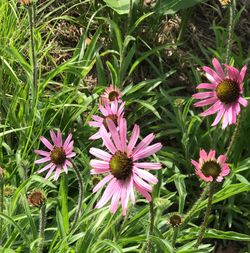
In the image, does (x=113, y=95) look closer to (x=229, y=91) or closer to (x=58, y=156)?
(x=58, y=156)

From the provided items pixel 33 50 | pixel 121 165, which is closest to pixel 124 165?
pixel 121 165

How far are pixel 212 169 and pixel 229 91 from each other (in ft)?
0.86

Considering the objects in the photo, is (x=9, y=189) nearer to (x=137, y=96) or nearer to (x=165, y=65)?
(x=137, y=96)

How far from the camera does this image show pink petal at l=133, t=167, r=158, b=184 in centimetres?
117

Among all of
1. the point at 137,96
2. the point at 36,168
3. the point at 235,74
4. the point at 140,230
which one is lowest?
the point at 140,230

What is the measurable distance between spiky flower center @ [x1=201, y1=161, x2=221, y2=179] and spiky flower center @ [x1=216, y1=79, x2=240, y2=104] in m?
0.21

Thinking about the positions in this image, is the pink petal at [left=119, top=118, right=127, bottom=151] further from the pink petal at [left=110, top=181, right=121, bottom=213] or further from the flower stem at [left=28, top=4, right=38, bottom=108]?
the flower stem at [left=28, top=4, right=38, bottom=108]

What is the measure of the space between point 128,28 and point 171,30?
454mm

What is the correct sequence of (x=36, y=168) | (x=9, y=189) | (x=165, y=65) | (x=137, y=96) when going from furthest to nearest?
(x=165, y=65), (x=137, y=96), (x=36, y=168), (x=9, y=189)

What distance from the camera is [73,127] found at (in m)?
2.39

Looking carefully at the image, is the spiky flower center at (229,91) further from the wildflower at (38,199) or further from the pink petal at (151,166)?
the wildflower at (38,199)

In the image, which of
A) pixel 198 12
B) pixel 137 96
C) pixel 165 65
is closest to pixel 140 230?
pixel 137 96

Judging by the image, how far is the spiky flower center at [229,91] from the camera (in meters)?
1.50

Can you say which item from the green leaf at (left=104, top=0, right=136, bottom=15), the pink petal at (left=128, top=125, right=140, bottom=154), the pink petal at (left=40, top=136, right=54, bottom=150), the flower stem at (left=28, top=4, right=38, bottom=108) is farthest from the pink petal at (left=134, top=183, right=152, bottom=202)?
the green leaf at (left=104, top=0, right=136, bottom=15)
